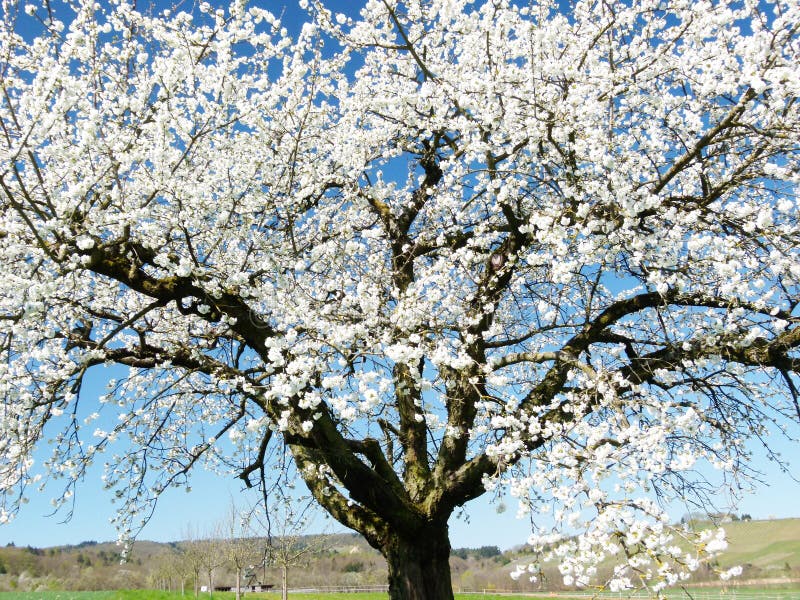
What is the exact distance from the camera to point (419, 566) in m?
6.57

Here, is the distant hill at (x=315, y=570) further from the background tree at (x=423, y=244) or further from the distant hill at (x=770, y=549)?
the background tree at (x=423, y=244)

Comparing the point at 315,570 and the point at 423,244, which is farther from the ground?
the point at 423,244

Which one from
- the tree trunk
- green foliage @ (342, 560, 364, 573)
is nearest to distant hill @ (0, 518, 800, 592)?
green foliage @ (342, 560, 364, 573)

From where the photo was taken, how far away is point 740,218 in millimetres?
6219

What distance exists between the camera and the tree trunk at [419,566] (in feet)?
21.4

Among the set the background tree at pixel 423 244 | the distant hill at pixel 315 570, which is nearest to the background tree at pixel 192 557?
the distant hill at pixel 315 570

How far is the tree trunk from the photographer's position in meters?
6.51

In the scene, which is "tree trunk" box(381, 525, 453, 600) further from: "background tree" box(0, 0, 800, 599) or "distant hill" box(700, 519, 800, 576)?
"distant hill" box(700, 519, 800, 576)

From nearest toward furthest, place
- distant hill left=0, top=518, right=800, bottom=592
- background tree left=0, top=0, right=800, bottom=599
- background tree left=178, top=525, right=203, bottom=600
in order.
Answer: background tree left=0, top=0, right=800, bottom=599 < background tree left=178, top=525, right=203, bottom=600 < distant hill left=0, top=518, right=800, bottom=592

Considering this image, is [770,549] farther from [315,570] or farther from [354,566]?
[315,570]

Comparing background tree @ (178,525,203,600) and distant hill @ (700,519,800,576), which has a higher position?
background tree @ (178,525,203,600)

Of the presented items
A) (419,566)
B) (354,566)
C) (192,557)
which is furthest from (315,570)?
(419,566)

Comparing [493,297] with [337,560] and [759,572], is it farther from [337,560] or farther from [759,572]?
[337,560]

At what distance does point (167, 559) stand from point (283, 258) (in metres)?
50.0
